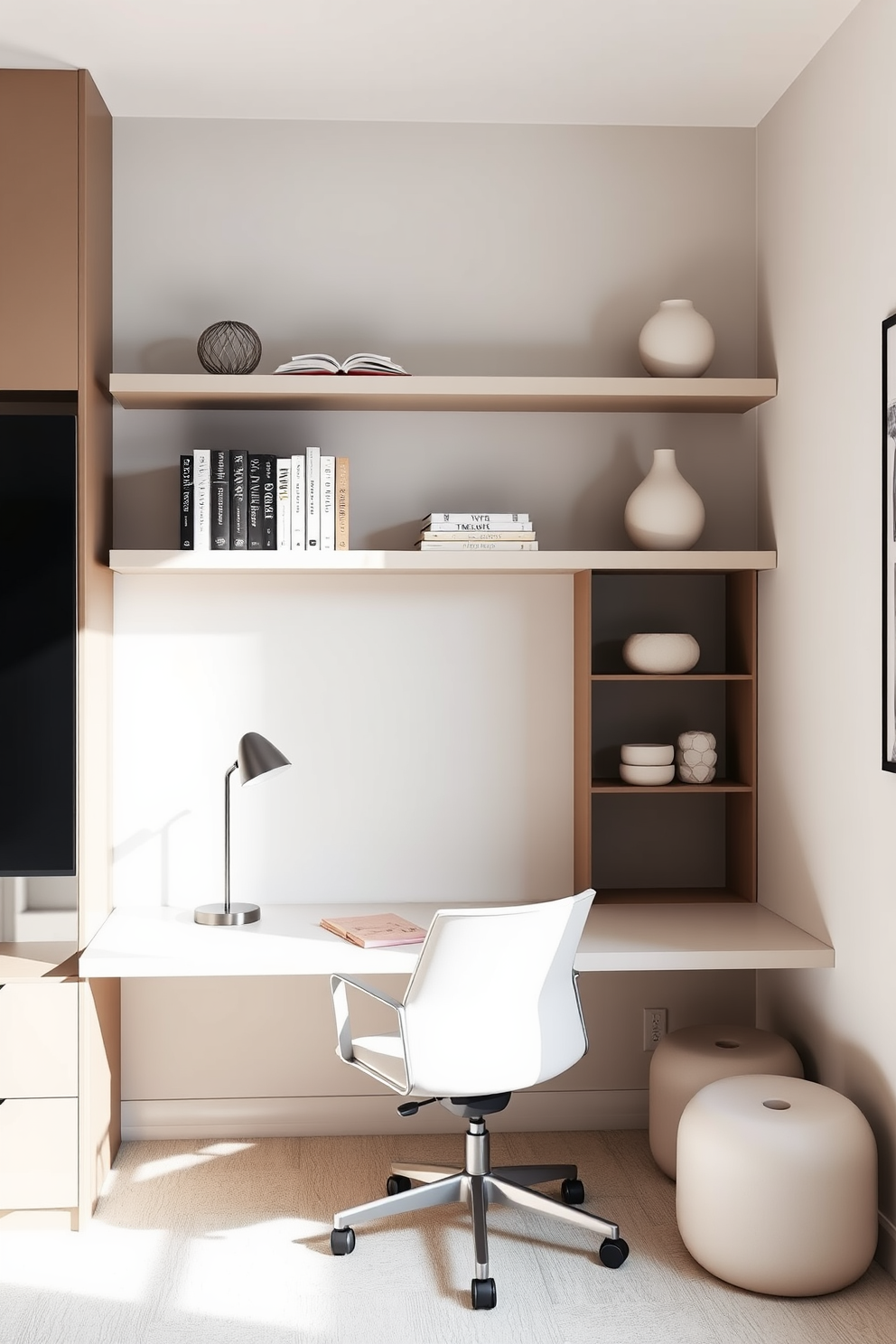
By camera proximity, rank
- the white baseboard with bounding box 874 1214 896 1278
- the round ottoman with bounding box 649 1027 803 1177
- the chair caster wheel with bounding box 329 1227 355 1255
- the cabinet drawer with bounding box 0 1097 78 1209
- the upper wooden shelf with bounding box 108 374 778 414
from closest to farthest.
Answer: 1. the white baseboard with bounding box 874 1214 896 1278
2. the chair caster wheel with bounding box 329 1227 355 1255
3. the cabinet drawer with bounding box 0 1097 78 1209
4. the round ottoman with bounding box 649 1027 803 1177
5. the upper wooden shelf with bounding box 108 374 778 414

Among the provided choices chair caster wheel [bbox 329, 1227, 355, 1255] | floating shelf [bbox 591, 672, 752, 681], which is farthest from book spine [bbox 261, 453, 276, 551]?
chair caster wheel [bbox 329, 1227, 355, 1255]

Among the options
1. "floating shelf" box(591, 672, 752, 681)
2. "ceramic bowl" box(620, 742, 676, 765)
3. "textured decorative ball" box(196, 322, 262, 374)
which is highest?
"textured decorative ball" box(196, 322, 262, 374)

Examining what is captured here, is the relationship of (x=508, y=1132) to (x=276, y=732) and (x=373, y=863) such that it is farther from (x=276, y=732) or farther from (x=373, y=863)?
(x=276, y=732)

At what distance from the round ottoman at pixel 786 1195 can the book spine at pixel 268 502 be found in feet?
5.54

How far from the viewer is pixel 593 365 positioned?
3156 millimetres

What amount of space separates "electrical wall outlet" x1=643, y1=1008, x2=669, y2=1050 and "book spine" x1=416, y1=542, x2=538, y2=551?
1354 mm

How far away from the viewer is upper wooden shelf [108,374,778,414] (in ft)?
9.21

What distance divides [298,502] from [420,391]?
414mm

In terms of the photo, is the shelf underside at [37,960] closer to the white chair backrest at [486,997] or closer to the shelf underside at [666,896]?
the white chair backrest at [486,997]

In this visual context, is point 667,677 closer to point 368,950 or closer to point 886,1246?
point 368,950

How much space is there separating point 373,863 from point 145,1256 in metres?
1.09

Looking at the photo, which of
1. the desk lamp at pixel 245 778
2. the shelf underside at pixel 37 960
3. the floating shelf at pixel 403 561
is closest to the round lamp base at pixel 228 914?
the desk lamp at pixel 245 778

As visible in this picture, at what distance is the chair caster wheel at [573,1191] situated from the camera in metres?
2.67

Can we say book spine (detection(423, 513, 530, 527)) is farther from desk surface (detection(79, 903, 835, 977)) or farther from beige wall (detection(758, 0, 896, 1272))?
desk surface (detection(79, 903, 835, 977))
